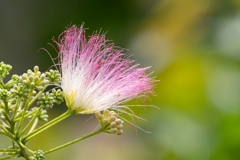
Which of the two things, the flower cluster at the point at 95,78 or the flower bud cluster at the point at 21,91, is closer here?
the flower bud cluster at the point at 21,91

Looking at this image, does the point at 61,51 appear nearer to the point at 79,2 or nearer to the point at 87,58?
the point at 87,58

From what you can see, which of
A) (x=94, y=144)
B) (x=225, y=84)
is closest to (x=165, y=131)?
(x=225, y=84)

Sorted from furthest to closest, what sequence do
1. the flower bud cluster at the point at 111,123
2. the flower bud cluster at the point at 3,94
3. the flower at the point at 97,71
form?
the flower at the point at 97,71 → the flower bud cluster at the point at 111,123 → the flower bud cluster at the point at 3,94

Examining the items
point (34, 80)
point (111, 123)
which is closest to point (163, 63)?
point (111, 123)

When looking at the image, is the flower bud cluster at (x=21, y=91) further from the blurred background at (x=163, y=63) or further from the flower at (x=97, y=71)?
the blurred background at (x=163, y=63)

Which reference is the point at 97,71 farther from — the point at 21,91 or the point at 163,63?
the point at 163,63

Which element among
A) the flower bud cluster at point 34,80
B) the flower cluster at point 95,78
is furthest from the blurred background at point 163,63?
the flower bud cluster at point 34,80
